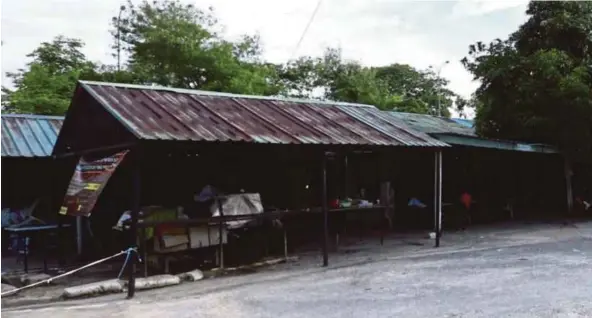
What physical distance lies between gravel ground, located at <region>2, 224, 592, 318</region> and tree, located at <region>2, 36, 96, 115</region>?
15899mm

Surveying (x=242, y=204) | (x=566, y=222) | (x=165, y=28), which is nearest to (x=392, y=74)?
(x=165, y=28)

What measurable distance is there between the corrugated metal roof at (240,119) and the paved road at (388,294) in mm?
2120

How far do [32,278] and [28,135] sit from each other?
481cm

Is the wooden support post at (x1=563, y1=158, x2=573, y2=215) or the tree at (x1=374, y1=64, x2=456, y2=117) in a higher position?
the tree at (x1=374, y1=64, x2=456, y2=117)

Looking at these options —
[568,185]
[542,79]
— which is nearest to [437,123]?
[542,79]

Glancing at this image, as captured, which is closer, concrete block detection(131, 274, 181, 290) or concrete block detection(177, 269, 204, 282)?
concrete block detection(131, 274, 181, 290)

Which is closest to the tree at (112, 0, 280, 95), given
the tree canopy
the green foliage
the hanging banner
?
the tree canopy

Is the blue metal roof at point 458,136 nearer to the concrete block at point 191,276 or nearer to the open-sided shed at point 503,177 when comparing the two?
the open-sided shed at point 503,177

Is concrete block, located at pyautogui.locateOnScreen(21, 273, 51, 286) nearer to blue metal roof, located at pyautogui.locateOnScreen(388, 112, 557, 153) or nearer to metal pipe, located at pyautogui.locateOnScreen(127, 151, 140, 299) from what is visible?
metal pipe, located at pyautogui.locateOnScreen(127, 151, 140, 299)

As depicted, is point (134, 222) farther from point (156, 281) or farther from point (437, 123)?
point (437, 123)

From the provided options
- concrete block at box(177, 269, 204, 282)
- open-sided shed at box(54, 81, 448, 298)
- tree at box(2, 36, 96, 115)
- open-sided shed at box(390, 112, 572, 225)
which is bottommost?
concrete block at box(177, 269, 204, 282)

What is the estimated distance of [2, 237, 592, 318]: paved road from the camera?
20.7 ft

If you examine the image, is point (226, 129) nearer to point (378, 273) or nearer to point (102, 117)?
point (102, 117)

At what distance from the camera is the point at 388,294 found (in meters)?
7.23
